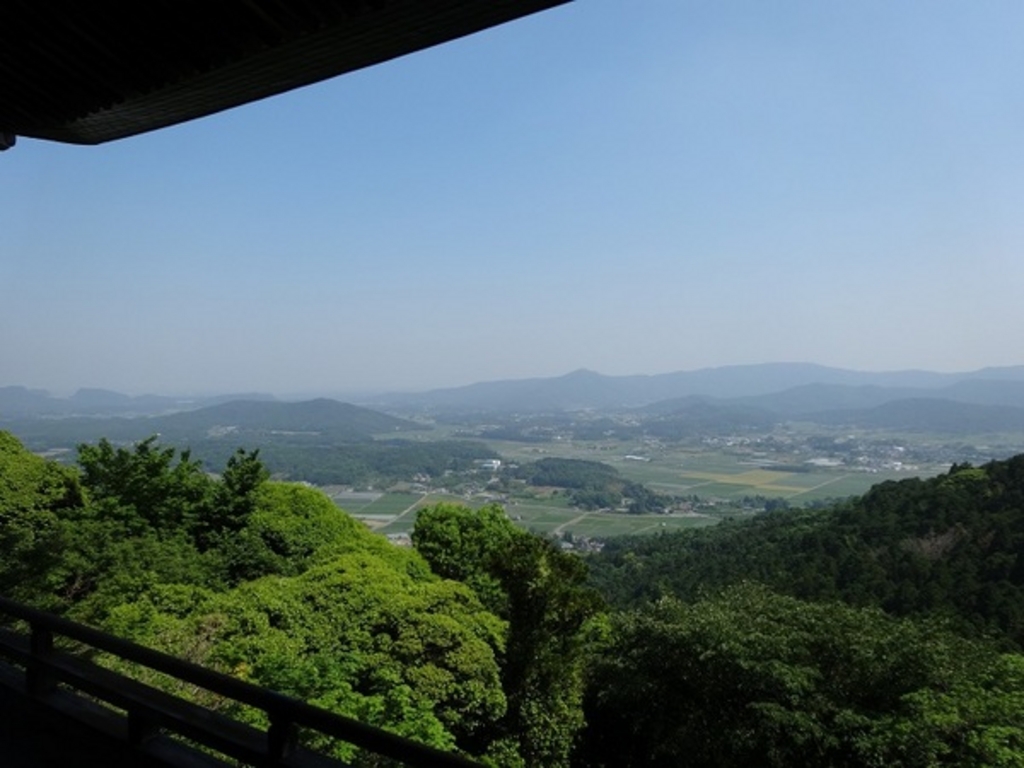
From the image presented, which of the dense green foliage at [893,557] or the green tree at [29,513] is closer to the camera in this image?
the green tree at [29,513]

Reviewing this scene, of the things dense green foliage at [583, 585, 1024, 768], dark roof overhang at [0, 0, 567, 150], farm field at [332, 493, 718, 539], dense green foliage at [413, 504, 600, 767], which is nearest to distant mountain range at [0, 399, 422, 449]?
farm field at [332, 493, 718, 539]

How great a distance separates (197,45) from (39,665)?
2722mm

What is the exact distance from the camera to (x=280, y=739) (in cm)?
214

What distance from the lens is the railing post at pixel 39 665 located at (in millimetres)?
2904

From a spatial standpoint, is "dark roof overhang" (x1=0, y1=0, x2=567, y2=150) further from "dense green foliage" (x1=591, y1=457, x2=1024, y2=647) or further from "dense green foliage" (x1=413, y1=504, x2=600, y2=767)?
"dense green foliage" (x1=591, y1=457, x2=1024, y2=647)

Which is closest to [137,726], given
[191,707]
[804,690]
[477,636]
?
[191,707]

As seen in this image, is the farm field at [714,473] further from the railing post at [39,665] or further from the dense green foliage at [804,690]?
the railing post at [39,665]

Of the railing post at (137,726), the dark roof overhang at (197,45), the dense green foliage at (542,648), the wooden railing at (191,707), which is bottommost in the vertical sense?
the dense green foliage at (542,648)

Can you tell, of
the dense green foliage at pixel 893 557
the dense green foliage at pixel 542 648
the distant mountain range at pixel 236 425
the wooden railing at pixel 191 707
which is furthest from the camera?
the distant mountain range at pixel 236 425

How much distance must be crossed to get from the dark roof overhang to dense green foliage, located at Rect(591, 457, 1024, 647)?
15673mm

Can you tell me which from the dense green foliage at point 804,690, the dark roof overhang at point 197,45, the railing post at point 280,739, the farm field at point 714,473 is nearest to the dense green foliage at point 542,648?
the dense green foliage at point 804,690

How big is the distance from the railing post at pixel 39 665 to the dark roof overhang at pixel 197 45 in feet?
7.76

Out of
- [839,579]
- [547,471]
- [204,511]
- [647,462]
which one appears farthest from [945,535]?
[647,462]

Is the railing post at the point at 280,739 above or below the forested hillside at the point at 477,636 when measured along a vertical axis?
above
